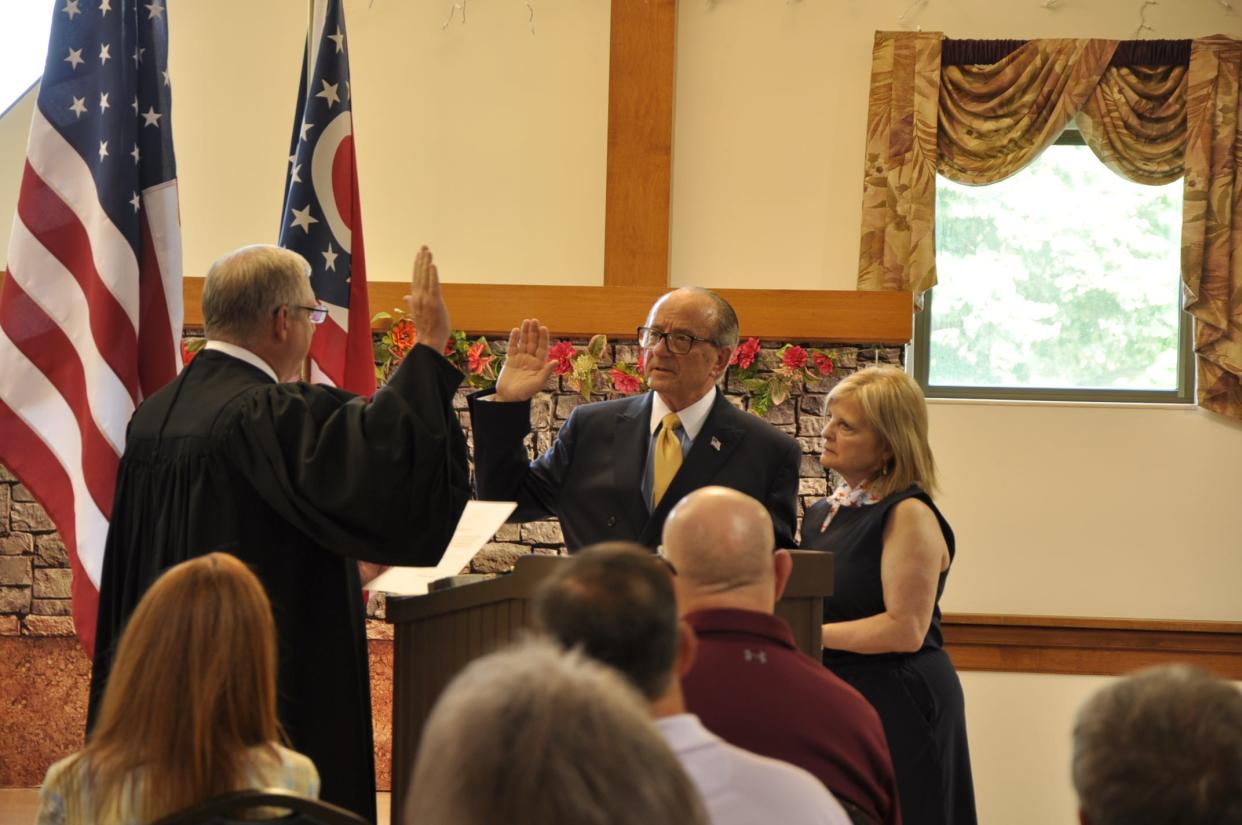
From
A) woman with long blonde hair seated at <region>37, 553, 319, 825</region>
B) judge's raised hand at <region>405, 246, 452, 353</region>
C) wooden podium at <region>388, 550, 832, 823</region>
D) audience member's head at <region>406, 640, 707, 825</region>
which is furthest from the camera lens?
judge's raised hand at <region>405, 246, 452, 353</region>

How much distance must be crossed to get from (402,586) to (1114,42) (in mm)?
4687

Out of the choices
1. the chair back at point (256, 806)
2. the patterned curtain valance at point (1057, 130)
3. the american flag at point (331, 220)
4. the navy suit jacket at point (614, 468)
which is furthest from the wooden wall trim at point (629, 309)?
the chair back at point (256, 806)

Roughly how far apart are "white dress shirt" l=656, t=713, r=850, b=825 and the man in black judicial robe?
1131mm

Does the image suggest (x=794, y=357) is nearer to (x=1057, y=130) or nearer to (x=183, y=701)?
(x=1057, y=130)

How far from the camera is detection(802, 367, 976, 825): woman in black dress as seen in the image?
10.2 feet

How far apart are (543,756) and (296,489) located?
5.71 ft

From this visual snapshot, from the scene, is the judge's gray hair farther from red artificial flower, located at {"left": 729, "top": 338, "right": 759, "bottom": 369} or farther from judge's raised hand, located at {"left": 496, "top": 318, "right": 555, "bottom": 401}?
red artificial flower, located at {"left": 729, "top": 338, "right": 759, "bottom": 369}

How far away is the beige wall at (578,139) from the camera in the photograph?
6.27 metres

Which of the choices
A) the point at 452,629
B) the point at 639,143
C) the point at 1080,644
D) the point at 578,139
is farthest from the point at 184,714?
the point at 1080,644

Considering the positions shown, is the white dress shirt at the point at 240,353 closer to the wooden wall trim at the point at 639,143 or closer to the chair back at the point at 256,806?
the chair back at the point at 256,806

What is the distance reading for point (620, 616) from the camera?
4.88 feet

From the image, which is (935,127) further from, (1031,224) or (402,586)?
(402,586)

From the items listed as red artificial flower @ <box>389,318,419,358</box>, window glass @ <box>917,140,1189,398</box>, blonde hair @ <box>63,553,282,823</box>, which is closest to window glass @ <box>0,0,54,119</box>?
red artificial flower @ <box>389,318,419,358</box>

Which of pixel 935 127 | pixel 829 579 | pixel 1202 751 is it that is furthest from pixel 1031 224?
pixel 1202 751
